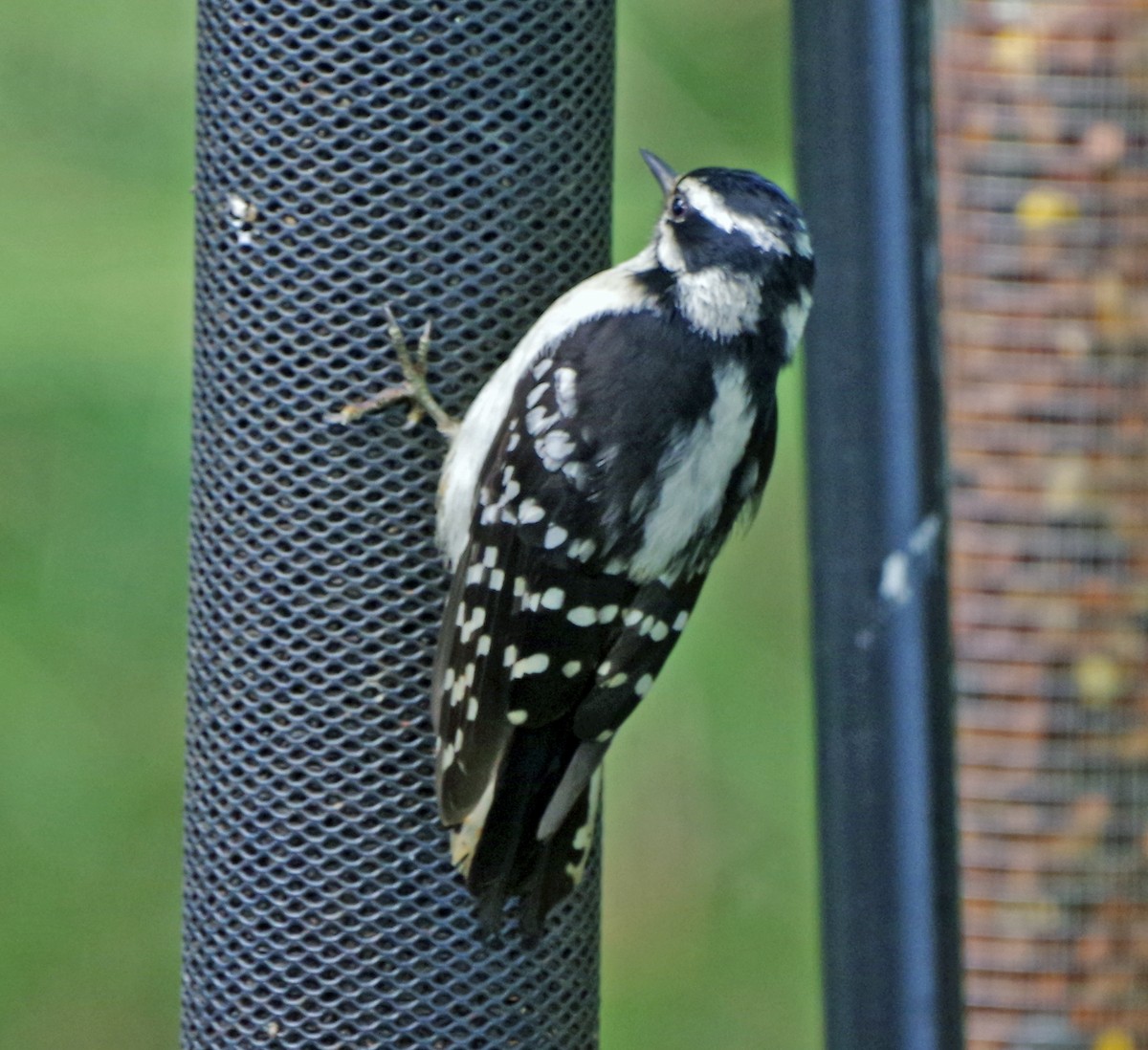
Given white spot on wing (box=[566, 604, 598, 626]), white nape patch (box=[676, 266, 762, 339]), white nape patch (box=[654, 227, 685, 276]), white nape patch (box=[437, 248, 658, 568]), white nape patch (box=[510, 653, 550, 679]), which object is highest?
white nape patch (box=[654, 227, 685, 276])

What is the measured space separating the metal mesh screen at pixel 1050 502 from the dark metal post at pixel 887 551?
2.86m

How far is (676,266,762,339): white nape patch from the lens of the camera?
3.22 m

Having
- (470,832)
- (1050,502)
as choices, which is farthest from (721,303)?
(1050,502)

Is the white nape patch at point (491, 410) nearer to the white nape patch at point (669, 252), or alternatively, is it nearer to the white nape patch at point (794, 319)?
the white nape patch at point (669, 252)

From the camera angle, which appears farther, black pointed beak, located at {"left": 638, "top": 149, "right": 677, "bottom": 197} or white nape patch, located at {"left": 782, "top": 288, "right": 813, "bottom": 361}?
black pointed beak, located at {"left": 638, "top": 149, "right": 677, "bottom": 197}

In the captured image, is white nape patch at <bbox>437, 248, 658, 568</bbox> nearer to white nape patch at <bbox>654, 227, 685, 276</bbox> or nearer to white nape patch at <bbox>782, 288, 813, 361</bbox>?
white nape patch at <bbox>654, 227, 685, 276</bbox>

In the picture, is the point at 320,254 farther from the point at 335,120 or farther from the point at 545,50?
the point at 545,50

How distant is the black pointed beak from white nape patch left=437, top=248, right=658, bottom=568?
0.36 metres

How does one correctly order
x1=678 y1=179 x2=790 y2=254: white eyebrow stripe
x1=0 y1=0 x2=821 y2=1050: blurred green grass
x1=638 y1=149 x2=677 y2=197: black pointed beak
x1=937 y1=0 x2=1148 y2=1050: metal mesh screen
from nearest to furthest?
x1=678 y1=179 x2=790 y2=254: white eyebrow stripe, x1=638 y1=149 x2=677 y2=197: black pointed beak, x1=937 y1=0 x2=1148 y2=1050: metal mesh screen, x1=0 y1=0 x2=821 y2=1050: blurred green grass

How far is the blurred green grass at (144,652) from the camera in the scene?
5660mm

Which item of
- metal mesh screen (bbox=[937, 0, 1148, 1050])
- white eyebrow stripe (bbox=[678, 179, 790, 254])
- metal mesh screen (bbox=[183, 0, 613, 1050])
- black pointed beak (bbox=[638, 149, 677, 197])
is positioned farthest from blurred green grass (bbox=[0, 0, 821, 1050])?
white eyebrow stripe (bbox=[678, 179, 790, 254])

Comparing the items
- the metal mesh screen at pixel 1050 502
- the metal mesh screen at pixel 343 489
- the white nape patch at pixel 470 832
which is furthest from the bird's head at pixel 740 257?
the metal mesh screen at pixel 1050 502

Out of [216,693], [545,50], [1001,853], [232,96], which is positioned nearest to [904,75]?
[545,50]

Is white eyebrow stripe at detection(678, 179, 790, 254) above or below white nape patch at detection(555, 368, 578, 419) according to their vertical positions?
above
